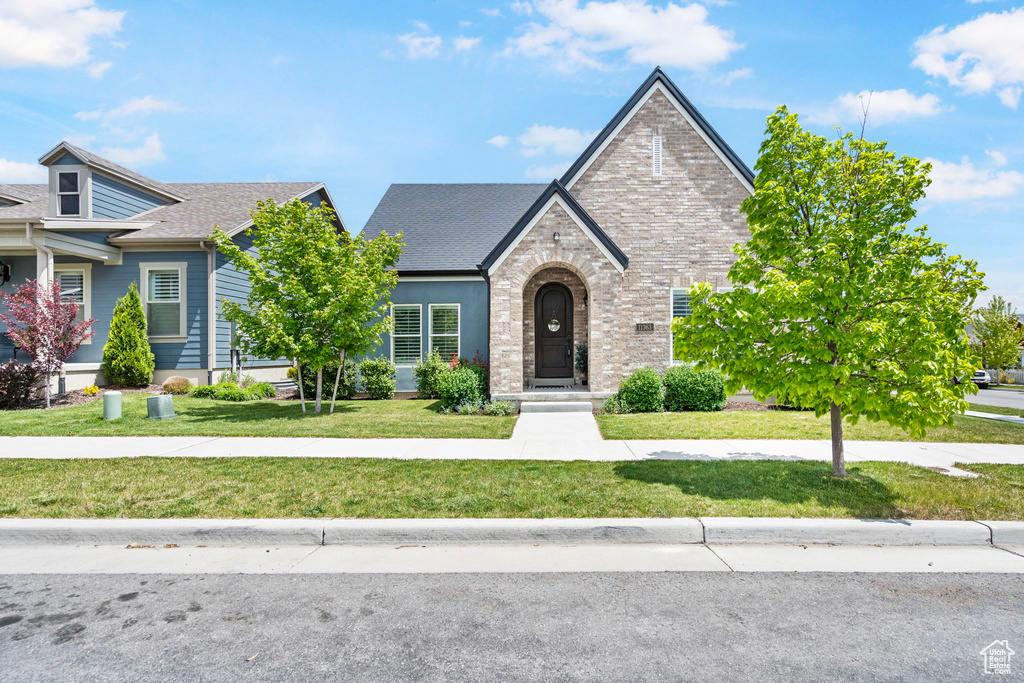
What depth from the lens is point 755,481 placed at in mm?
6516

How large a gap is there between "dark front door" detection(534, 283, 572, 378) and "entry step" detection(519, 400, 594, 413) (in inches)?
117

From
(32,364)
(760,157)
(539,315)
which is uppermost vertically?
(760,157)

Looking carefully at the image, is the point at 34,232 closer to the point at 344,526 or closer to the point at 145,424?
the point at 145,424

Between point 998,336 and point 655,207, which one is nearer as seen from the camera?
point 655,207

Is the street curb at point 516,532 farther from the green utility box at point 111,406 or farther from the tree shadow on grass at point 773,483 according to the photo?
the green utility box at point 111,406

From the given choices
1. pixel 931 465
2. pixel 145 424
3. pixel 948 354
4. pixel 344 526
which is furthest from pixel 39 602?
pixel 931 465

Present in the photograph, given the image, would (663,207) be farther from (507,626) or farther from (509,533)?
(507,626)

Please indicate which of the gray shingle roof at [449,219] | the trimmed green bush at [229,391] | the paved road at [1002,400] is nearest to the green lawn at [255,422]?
the trimmed green bush at [229,391]

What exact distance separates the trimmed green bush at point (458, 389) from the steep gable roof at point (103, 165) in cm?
1276

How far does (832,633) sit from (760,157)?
5566 millimetres

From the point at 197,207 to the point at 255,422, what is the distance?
11599 millimetres

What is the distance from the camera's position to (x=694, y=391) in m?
13.1

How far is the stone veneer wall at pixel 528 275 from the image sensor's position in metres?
13.1

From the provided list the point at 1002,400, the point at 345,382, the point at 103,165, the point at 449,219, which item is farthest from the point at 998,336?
the point at 103,165
